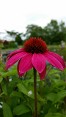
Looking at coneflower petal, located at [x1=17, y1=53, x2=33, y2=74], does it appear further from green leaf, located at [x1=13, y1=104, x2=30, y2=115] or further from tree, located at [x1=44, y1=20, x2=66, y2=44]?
tree, located at [x1=44, y1=20, x2=66, y2=44]

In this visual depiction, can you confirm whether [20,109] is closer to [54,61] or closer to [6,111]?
[6,111]

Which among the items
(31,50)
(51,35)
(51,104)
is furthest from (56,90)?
(51,35)

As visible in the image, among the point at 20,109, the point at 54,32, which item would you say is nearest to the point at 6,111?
the point at 20,109

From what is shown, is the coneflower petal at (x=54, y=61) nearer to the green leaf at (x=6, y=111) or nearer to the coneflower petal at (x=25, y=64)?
the coneflower petal at (x=25, y=64)

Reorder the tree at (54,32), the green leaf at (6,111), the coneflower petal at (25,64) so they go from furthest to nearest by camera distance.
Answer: the tree at (54,32) → the green leaf at (6,111) → the coneflower petal at (25,64)

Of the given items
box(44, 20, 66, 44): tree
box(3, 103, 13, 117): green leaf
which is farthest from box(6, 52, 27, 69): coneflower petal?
box(44, 20, 66, 44): tree

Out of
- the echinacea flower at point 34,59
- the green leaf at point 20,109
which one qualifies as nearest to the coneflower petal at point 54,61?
the echinacea flower at point 34,59

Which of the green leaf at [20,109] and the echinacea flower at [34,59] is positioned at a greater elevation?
the echinacea flower at [34,59]

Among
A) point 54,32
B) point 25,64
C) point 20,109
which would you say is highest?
point 25,64
